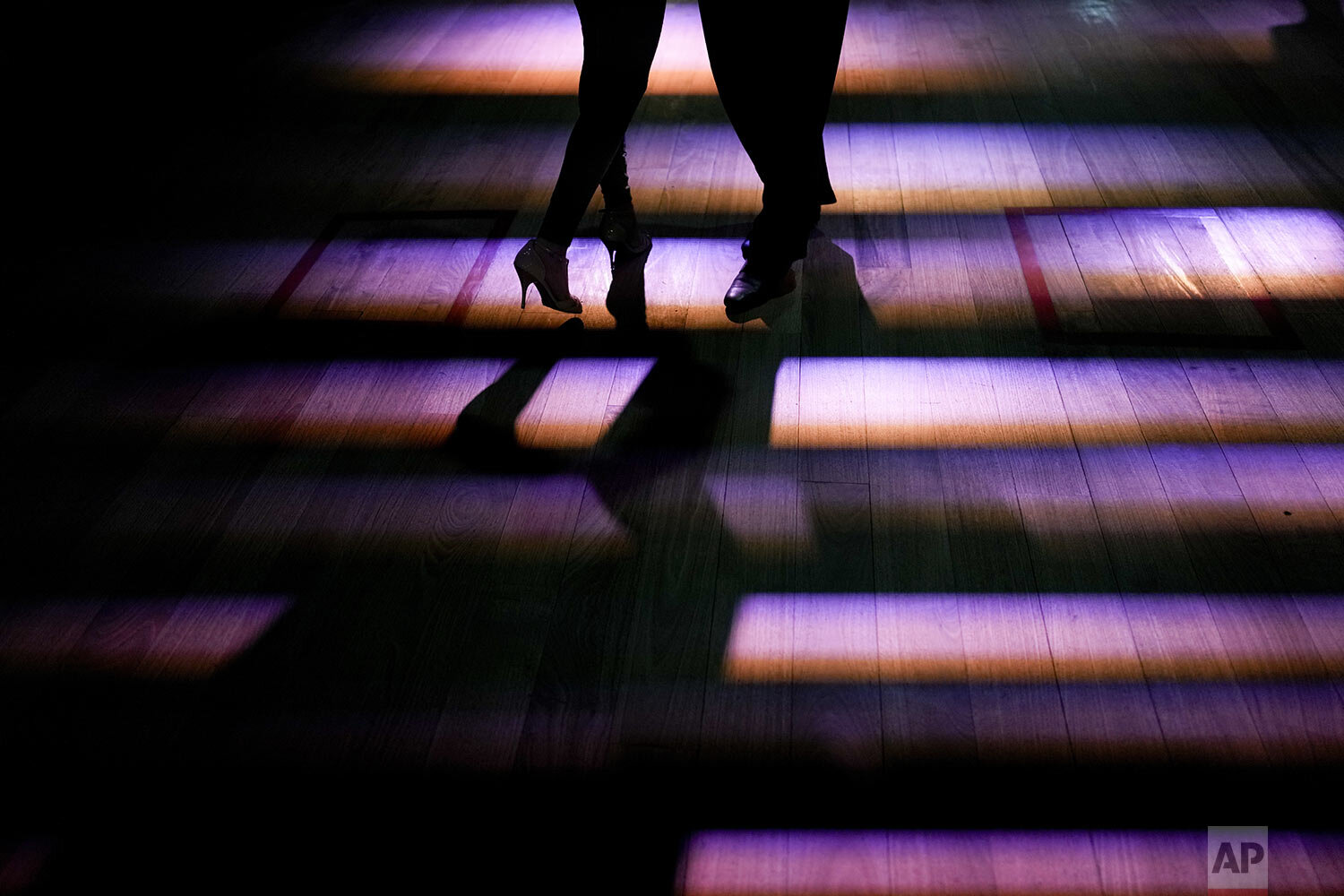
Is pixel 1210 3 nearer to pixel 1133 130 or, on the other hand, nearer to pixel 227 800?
pixel 1133 130

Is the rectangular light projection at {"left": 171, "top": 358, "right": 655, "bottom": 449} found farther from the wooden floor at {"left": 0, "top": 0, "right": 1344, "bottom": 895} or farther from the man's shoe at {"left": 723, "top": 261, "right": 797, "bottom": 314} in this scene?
the man's shoe at {"left": 723, "top": 261, "right": 797, "bottom": 314}

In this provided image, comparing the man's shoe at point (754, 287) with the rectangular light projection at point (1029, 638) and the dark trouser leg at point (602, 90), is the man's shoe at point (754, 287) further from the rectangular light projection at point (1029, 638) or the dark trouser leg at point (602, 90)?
the rectangular light projection at point (1029, 638)

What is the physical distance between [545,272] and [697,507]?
64cm

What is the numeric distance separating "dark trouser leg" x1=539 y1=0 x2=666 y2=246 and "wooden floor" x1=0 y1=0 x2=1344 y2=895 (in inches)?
11.4

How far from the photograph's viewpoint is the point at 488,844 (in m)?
1.28

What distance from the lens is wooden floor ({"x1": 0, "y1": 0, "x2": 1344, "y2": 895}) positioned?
131cm

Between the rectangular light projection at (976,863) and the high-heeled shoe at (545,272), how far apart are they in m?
1.18

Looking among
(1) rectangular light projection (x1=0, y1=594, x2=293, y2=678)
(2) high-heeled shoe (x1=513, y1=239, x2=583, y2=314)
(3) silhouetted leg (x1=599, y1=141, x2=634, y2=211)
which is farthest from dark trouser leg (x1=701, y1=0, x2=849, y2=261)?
(1) rectangular light projection (x1=0, y1=594, x2=293, y2=678)

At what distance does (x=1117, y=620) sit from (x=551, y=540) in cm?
94

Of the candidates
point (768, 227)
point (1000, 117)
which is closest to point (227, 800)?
point (768, 227)

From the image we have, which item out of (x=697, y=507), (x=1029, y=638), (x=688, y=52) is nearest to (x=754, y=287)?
(x=697, y=507)

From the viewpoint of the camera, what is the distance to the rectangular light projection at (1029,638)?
1440mm

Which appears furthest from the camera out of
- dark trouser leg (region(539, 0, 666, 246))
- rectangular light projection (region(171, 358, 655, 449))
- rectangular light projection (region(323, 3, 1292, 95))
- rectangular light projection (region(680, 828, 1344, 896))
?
A: rectangular light projection (region(323, 3, 1292, 95))

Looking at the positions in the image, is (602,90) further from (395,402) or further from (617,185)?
(395,402)
